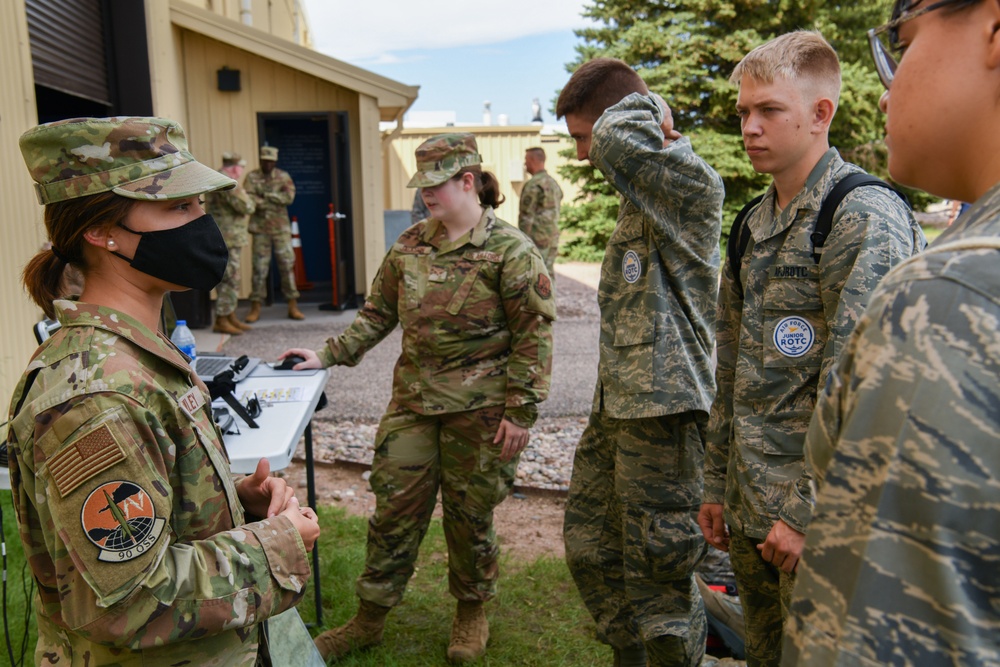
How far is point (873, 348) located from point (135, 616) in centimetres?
135

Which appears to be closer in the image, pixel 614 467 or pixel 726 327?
pixel 726 327

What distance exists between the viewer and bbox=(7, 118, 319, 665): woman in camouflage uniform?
1423 mm

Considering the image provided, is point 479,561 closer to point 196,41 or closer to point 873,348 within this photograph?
point 873,348

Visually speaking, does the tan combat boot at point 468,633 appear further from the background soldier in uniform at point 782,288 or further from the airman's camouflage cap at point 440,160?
the airman's camouflage cap at point 440,160

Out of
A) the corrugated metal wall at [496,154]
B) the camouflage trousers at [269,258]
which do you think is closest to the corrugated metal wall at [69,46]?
the camouflage trousers at [269,258]

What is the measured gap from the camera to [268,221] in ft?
34.3

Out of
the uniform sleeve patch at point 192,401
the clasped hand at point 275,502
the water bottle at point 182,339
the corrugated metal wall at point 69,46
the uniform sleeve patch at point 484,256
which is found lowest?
the clasped hand at point 275,502

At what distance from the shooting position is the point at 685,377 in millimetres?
2789

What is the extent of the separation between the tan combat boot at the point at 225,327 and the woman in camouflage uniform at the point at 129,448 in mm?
8353

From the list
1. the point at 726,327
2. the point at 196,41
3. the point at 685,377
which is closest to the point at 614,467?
the point at 685,377

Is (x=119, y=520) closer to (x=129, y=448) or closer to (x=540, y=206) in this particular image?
(x=129, y=448)

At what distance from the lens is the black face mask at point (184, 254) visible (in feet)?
5.53

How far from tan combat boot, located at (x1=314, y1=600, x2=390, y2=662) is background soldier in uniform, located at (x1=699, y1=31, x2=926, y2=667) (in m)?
1.67

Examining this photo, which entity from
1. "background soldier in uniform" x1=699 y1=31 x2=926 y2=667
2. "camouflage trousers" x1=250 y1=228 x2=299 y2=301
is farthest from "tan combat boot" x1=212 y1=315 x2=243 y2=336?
"background soldier in uniform" x1=699 y1=31 x2=926 y2=667
